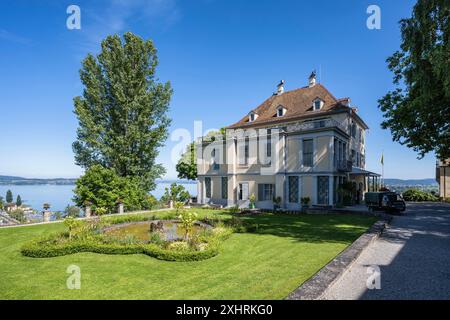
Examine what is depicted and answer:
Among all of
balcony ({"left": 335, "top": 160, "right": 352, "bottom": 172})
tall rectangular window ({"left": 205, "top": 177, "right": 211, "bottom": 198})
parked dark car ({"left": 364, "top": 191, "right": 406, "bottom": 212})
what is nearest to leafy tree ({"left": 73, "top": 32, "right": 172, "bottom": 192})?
tall rectangular window ({"left": 205, "top": 177, "right": 211, "bottom": 198})

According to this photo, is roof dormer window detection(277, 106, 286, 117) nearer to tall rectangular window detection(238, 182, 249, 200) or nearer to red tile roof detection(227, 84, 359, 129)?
red tile roof detection(227, 84, 359, 129)

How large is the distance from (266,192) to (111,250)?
19.3 meters

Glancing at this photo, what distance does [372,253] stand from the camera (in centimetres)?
924

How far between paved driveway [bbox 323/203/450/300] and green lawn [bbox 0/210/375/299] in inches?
41.0

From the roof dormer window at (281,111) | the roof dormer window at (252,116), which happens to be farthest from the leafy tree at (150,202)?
the roof dormer window at (281,111)

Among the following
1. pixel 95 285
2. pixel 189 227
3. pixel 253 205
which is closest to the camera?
pixel 95 285

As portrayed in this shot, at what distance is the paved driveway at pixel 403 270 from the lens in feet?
19.4

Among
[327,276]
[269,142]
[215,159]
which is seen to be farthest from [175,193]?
[327,276]

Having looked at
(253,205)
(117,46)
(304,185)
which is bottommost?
(253,205)

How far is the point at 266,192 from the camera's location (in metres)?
27.1
